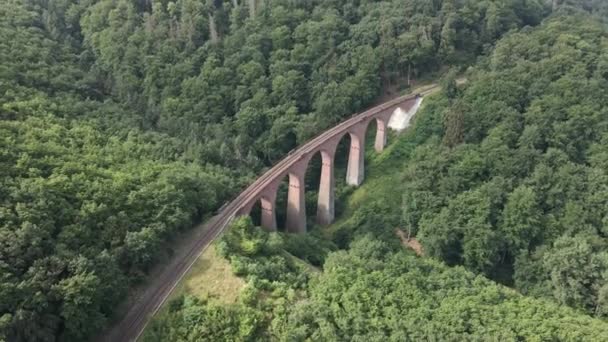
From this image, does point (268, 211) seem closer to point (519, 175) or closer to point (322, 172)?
point (322, 172)

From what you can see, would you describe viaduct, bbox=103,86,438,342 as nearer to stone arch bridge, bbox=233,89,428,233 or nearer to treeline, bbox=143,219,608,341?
stone arch bridge, bbox=233,89,428,233

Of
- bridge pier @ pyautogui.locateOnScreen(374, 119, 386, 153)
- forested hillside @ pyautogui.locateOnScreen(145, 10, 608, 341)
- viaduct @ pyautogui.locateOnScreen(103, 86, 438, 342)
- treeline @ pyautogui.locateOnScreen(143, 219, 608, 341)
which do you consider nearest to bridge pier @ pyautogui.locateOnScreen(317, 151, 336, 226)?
viaduct @ pyautogui.locateOnScreen(103, 86, 438, 342)

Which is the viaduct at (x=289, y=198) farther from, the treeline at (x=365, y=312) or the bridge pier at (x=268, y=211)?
the treeline at (x=365, y=312)

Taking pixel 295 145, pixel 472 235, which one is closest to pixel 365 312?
pixel 472 235

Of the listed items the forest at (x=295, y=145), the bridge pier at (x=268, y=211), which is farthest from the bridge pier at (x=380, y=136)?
the bridge pier at (x=268, y=211)

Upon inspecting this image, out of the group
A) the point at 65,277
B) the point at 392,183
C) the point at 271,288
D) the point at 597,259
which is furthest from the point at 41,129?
the point at 597,259

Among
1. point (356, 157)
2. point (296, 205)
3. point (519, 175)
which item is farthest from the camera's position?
point (356, 157)
